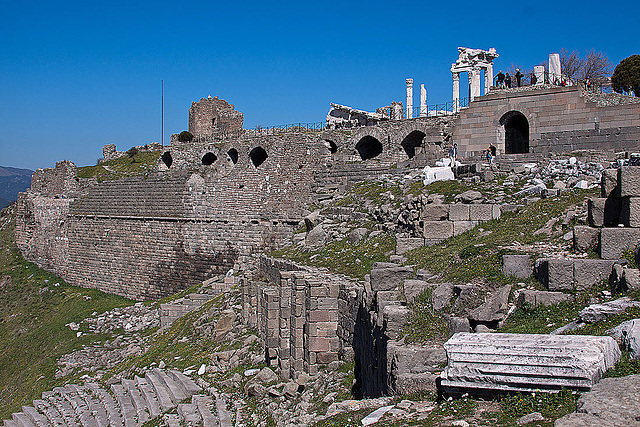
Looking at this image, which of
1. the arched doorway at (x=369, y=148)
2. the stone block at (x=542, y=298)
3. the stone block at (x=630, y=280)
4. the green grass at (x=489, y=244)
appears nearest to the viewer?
the stone block at (x=630, y=280)

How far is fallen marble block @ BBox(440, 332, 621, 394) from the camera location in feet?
15.7

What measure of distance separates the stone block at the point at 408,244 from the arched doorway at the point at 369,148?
48.2 ft

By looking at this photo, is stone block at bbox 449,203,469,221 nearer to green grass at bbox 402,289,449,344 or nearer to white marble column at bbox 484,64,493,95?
green grass at bbox 402,289,449,344

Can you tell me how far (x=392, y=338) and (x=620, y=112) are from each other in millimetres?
11762

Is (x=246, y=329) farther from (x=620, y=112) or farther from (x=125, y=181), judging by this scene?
(x=125, y=181)

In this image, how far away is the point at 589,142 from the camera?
1582cm

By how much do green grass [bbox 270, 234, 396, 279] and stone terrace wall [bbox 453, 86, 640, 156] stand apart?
6298mm

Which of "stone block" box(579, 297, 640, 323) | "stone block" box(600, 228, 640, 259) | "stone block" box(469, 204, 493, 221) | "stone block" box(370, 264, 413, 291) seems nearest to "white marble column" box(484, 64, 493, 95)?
"stone block" box(469, 204, 493, 221)

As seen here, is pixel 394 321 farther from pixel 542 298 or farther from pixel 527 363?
pixel 527 363

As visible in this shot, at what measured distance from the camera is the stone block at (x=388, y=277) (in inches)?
366

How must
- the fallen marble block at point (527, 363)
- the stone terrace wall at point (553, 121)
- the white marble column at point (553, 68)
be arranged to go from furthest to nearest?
the white marble column at point (553, 68) → the stone terrace wall at point (553, 121) → the fallen marble block at point (527, 363)

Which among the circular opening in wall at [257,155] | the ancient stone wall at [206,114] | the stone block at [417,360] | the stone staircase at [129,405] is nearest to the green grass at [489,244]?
the stone block at [417,360]

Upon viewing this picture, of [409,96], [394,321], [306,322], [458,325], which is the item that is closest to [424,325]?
[394,321]

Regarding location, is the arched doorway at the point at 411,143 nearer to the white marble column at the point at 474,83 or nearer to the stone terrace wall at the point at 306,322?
the white marble column at the point at 474,83
